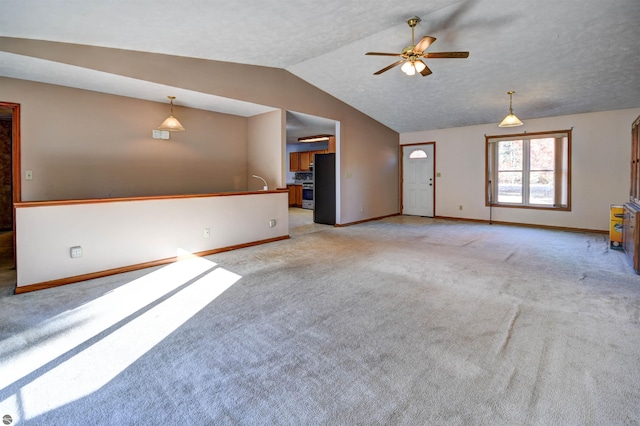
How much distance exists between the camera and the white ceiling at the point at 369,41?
10.4 ft

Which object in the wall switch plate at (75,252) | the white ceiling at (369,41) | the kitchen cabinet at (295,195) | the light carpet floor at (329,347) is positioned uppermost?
the white ceiling at (369,41)

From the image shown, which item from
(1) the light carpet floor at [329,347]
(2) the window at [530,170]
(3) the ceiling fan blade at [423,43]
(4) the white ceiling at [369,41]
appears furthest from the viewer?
(2) the window at [530,170]

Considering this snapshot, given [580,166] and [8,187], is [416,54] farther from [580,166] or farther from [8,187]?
[8,187]

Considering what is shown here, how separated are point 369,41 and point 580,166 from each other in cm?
519

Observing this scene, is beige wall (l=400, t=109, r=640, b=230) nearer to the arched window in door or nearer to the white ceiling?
the white ceiling

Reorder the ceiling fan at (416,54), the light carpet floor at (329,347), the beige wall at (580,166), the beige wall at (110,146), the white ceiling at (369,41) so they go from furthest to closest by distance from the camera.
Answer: the beige wall at (580,166) < the beige wall at (110,146) < the ceiling fan at (416,54) < the white ceiling at (369,41) < the light carpet floor at (329,347)

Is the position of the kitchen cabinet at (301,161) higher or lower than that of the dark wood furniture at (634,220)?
higher

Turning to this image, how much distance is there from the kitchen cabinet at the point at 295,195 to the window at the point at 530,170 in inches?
239

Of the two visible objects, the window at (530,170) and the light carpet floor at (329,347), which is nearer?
the light carpet floor at (329,347)

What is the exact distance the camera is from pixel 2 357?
205 centimetres

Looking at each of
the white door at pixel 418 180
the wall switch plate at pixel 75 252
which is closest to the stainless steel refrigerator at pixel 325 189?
the white door at pixel 418 180

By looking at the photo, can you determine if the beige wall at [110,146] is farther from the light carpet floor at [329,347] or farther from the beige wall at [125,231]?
the light carpet floor at [329,347]

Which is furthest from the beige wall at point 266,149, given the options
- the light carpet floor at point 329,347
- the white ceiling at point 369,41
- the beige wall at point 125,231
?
the light carpet floor at point 329,347

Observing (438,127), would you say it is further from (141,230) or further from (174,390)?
(174,390)
